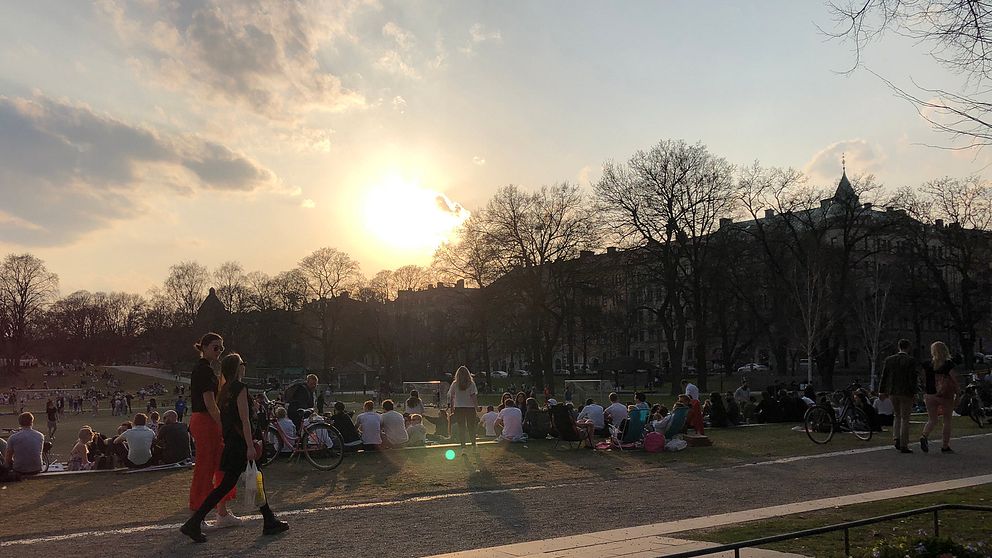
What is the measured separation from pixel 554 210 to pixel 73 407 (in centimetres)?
4325

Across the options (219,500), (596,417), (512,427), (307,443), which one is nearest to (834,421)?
(596,417)

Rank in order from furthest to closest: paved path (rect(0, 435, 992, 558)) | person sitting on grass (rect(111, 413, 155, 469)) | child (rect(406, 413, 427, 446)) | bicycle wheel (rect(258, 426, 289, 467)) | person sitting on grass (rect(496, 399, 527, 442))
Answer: person sitting on grass (rect(496, 399, 527, 442))
child (rect(406, 413, 427, 446))
bicycle wheel (rect(258, 426, 289, 467))
person sitting on grass (rect(111, 413, 155, 469))
paved path (rect(0, 435, 992, 558))

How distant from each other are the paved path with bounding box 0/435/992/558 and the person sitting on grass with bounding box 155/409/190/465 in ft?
14.8

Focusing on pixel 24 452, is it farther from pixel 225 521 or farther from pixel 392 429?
pixel 225 521

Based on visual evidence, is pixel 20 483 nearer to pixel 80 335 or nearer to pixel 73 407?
pixel 73 407

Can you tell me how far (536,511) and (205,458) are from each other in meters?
3.77

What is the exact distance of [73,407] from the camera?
211ft

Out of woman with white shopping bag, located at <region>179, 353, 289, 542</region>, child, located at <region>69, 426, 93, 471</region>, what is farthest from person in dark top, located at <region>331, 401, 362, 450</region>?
woman with white shopping bag, located at <region>179, 353, 289, 542</region>

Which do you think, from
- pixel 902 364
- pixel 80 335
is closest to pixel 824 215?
pixel 902 364

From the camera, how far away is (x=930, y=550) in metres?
4.88

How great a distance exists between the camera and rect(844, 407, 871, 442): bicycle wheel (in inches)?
679

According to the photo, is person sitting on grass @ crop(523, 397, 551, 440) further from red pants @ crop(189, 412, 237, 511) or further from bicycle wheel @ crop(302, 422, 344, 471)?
red pants @ crop(189, 412, 237, 511)

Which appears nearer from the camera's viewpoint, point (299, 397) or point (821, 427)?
point (299, 397)

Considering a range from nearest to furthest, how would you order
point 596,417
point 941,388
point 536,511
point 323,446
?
point 536,511, point 323,446, point 941,388, point 596,417
